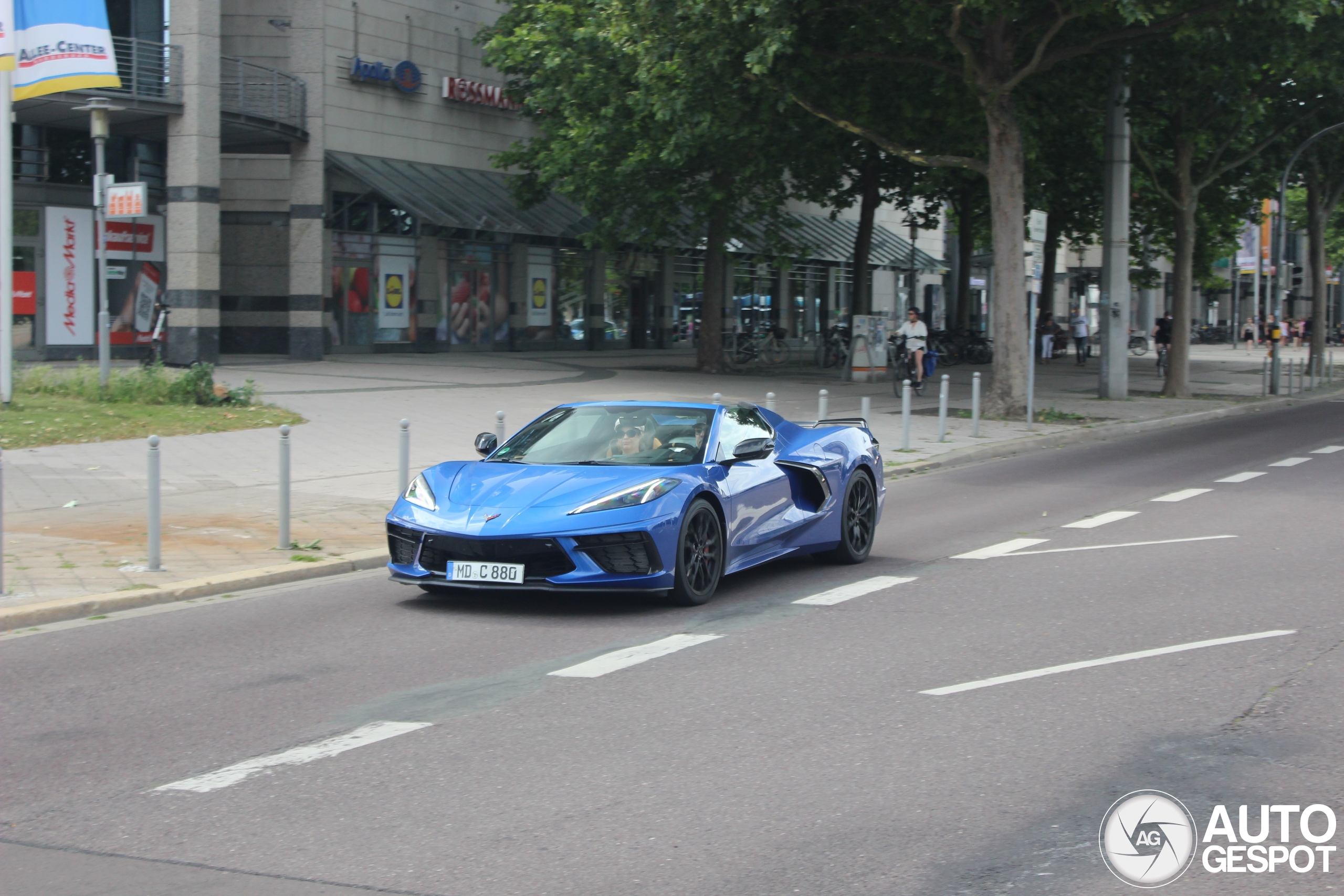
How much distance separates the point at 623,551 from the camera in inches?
321

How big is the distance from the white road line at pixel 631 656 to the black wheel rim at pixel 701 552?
778 mm

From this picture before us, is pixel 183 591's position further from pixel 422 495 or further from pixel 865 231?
pixel 865 231

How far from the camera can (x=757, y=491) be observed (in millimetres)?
9297

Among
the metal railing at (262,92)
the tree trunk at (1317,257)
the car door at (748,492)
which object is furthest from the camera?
the tree trunk at (1317,257)

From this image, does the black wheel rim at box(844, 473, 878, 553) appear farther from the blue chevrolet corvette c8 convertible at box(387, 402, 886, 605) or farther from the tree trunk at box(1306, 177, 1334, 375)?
the tree trunk at box(1306, 177, 1334, 375)

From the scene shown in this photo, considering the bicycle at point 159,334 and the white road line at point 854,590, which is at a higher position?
the bicycle at point 159,334

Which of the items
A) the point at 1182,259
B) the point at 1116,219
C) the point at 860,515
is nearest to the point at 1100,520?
the point at 860,515

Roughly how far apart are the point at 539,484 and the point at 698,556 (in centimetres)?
106

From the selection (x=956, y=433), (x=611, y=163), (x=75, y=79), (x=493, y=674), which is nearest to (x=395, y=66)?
(x=611, y=163)

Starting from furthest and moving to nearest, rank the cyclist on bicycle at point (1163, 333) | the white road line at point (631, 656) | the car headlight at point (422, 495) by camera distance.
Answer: the cyclist on bicycle at point (1163, 333) → the car headlight at point (422, 495) → the white road line at point (631, 656)

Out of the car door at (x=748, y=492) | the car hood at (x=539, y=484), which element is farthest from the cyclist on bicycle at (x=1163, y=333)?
the car hood at (x=539, y=484)

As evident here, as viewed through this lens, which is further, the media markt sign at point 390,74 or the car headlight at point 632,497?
the media markt sign at point 390,74

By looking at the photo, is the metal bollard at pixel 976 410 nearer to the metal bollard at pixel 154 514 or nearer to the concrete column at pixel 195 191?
the metal bollard at pixel 154 514

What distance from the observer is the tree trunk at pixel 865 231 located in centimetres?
3612
